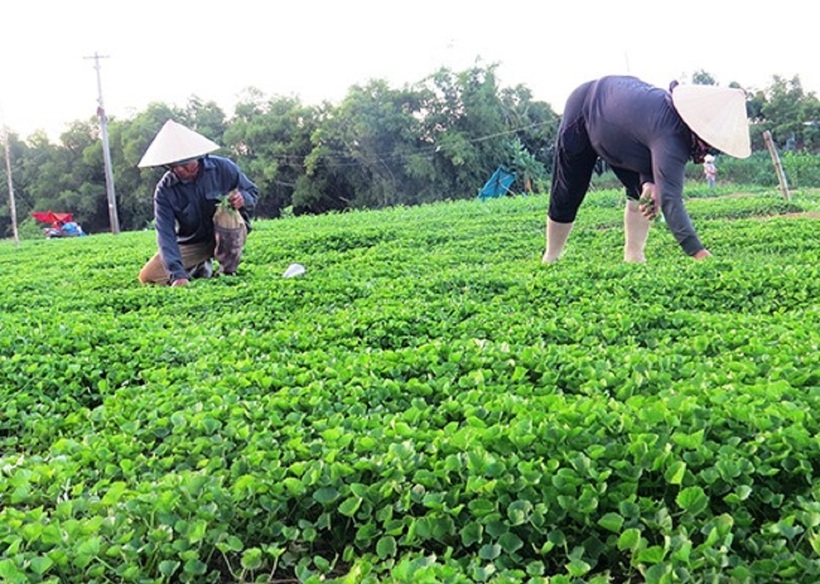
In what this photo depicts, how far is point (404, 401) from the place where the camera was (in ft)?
9.67

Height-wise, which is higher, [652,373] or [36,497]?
[652,373]

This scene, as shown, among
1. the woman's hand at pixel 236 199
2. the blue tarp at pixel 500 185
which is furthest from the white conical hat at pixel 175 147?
the blue tarp at pixel 500 185

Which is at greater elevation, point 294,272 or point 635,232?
point 635,232

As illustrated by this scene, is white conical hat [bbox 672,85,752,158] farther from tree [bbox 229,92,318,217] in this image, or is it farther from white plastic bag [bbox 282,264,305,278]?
tree [bbox 229,92,318,217]

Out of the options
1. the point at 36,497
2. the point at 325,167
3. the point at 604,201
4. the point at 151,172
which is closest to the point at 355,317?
the point at 36,497

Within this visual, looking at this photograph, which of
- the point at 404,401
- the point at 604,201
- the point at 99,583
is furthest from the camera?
the point at 604,201

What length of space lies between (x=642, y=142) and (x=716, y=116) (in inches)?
22.9

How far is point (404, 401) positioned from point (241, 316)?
220 cm

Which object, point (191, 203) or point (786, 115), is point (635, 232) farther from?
point (786, 115)

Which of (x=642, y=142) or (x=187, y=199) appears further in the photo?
(x=187, y=199)

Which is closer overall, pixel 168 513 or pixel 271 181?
pixel 168 513

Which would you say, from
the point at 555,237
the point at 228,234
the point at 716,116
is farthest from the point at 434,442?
the point at 228,234

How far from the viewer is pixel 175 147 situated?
6.75m

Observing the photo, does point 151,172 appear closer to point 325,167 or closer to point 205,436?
point 325,167
